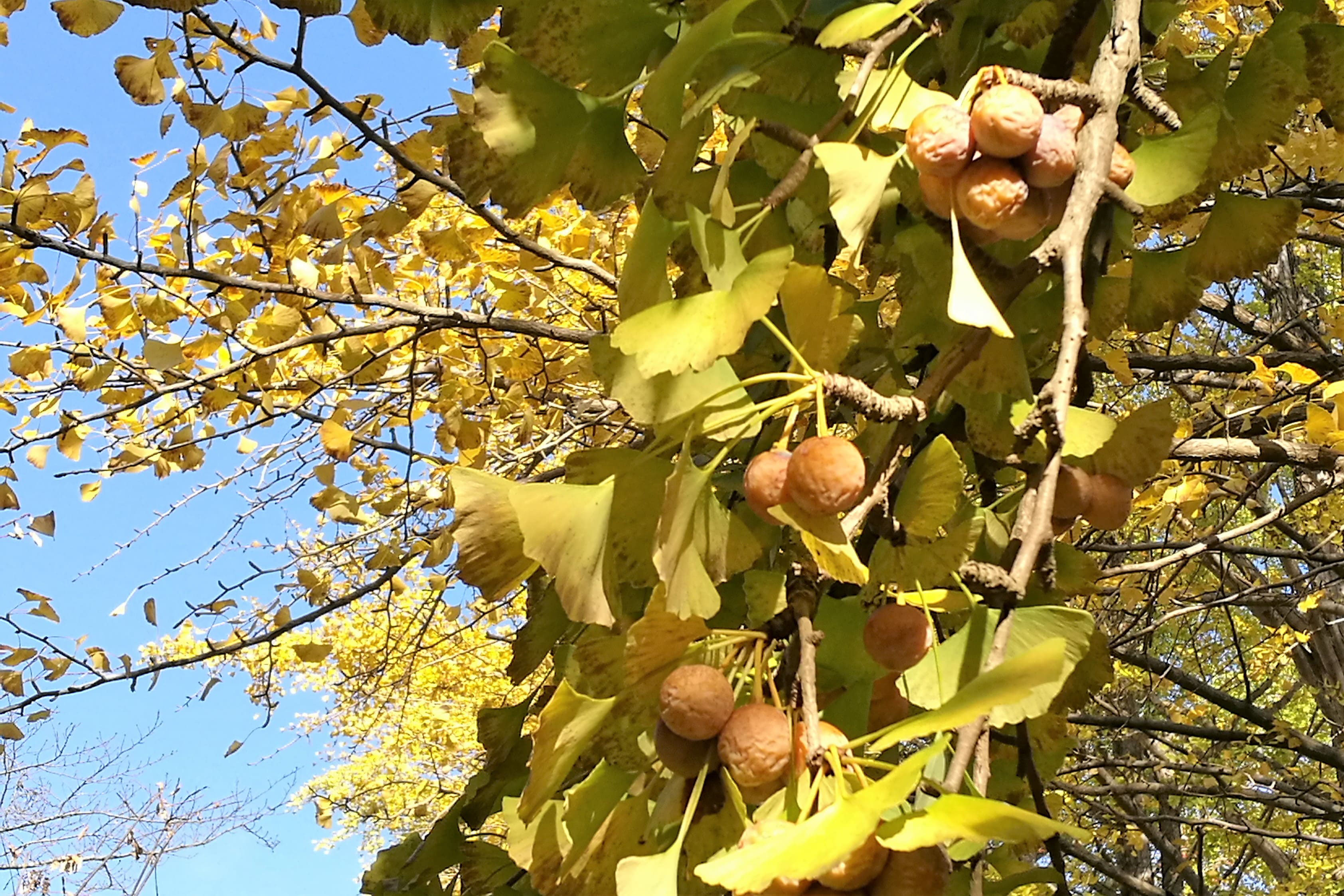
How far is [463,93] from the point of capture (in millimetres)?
1728

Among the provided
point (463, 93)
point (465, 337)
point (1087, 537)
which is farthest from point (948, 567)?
point (465, 337)

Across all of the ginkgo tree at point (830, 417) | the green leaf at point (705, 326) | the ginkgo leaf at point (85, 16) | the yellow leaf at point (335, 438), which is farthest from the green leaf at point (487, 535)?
the yellow leaf at point (335, 438)

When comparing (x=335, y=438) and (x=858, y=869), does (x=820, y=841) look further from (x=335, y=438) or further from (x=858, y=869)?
(x=335, y=438)

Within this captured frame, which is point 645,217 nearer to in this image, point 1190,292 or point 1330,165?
point 1190,292

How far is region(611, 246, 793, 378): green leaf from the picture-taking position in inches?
20.7

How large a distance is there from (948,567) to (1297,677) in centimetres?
709

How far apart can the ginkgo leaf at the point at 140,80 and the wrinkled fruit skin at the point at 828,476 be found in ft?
4.89

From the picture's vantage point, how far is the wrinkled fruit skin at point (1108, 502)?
73cm

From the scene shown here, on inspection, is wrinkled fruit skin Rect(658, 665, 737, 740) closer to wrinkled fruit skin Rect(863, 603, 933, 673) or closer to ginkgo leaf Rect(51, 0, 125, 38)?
wrinkled fruit skin Rect(863, 603, 933, 673)

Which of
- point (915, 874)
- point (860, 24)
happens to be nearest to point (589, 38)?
point (860, 24)

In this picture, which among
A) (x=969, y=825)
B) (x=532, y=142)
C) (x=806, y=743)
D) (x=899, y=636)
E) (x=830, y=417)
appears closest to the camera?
(x=969, y=825)

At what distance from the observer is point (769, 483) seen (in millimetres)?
527

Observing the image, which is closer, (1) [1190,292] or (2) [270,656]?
(1) [1190,292]

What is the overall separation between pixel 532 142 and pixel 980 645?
412 mm
